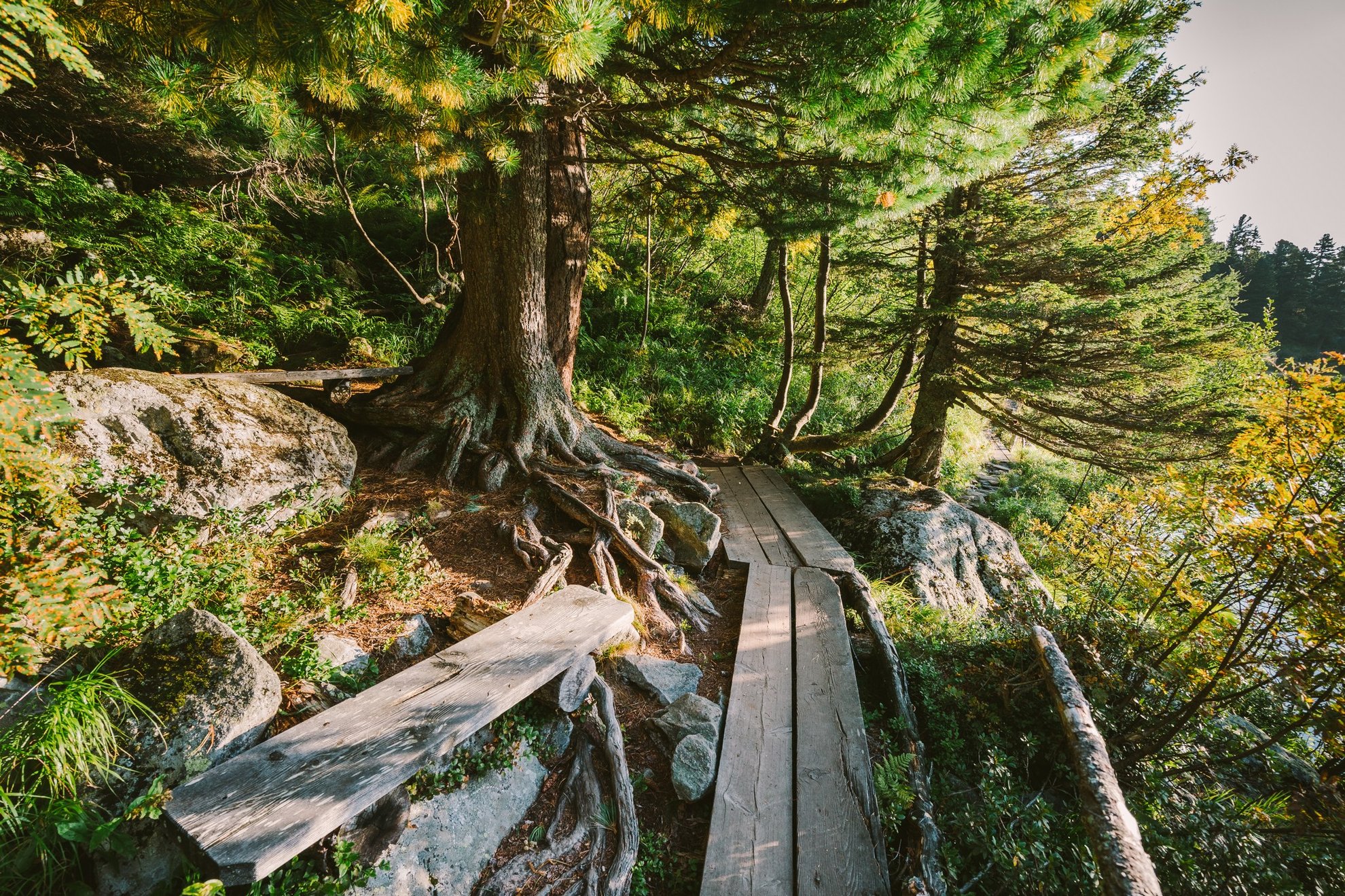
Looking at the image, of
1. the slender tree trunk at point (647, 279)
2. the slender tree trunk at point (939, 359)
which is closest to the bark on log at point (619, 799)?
the slender tree trunk at point (647, 279)

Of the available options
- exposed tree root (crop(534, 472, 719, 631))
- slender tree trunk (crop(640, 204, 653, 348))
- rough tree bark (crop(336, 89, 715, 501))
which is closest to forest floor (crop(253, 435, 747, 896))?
exposed tree root (crop(534, 472, 719, 631))

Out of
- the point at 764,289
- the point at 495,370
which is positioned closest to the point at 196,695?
the point at 495,370

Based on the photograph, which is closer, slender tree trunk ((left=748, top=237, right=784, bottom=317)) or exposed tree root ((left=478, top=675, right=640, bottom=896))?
exposed tree root ((left=478, top=675, right=640, bottom=896))

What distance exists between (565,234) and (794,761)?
6.35 metres

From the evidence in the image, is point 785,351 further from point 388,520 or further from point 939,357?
point 388,520

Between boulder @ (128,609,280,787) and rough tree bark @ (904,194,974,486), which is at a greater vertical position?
rough tree bark @ (904,194,974,486)

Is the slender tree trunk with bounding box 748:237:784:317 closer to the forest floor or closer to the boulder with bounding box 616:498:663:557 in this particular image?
the boulder with bounding box 616:498:663:557

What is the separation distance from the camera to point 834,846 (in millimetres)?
2799

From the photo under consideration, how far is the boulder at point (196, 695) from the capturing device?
7.36 feet

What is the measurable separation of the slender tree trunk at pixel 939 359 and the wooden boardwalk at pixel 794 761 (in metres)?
5.11

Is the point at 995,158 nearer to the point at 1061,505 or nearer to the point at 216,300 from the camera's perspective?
the point at 216,300

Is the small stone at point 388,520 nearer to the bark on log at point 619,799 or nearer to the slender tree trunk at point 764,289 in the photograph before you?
the bark on log at point 619,799

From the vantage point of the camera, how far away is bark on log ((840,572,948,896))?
2717 millimetres

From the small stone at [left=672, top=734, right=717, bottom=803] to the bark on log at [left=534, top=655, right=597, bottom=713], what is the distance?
0.72 m
